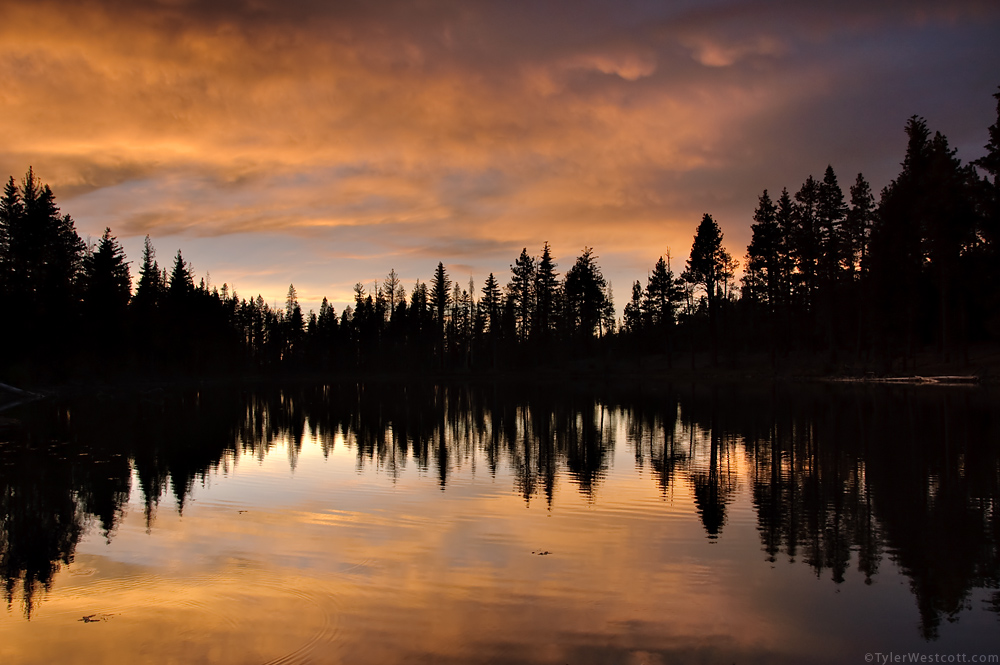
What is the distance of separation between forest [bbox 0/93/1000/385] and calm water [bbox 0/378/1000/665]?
122ft

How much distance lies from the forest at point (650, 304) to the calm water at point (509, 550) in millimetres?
37208

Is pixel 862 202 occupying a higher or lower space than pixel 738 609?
higher

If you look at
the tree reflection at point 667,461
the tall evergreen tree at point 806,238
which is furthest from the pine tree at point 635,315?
the tree reflection at point 667,461

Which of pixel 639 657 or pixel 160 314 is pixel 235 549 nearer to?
pixel 639 657

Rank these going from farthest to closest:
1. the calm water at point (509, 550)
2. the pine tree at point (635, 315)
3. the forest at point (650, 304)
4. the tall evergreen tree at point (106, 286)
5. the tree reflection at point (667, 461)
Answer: the pine tree at point (635, 315) → the tall evergreen tree at point (106, 286) → the forest at point (650, 304) → the tree reflection at point (667, 461) → the calm water at point (509, 550)

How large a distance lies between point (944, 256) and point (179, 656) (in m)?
61.9

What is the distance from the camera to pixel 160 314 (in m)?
88.1

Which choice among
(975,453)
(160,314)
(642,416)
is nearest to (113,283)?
(160,314)

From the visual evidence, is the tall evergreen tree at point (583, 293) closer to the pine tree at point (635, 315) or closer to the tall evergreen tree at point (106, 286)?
the pine tree at point (635, 315)

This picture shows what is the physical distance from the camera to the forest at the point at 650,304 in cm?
5566

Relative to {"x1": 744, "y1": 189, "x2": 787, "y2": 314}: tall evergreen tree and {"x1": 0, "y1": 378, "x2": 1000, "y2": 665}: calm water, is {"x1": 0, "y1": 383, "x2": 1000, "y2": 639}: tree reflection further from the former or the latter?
{"x1": 744, "y1": 189, "x2": 787, "y2": 314}: tall evergreen tree

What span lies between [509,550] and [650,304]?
92178 mm

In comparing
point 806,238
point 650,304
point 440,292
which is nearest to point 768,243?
point 806,238

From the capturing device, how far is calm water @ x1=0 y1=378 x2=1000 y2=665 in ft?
25.1
